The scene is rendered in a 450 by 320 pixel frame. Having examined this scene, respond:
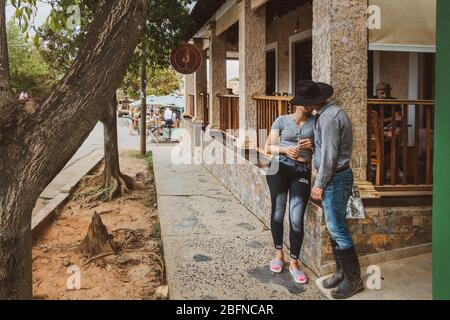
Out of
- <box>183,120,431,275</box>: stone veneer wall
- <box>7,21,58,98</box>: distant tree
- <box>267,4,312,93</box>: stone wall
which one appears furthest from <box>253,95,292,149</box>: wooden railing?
<box>7,21,58,98</box>: distant tree

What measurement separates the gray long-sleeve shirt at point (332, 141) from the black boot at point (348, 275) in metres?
0.62

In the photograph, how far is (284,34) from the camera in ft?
41.1

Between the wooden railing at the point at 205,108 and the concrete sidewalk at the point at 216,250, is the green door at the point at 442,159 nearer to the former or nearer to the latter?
the concrete sidewalk at the point at 216,250

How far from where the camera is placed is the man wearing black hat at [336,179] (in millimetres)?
4391

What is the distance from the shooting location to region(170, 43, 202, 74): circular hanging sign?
12375 millimetres

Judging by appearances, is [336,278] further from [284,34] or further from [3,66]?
[284,34]

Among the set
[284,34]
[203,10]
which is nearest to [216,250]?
[203,10]

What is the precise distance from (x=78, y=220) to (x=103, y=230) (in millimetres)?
2240

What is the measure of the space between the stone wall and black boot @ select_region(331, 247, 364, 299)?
7.48 metres

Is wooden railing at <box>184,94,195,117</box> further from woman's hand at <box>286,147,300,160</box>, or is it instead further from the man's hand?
the man's hand

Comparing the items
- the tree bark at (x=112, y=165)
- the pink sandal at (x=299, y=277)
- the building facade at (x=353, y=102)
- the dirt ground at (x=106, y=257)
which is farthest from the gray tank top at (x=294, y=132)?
the tree bark at (x=112, y=165)

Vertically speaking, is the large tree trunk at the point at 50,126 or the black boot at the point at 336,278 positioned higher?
the large tree trunk at the point at 50,126

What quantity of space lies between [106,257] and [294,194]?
302cm
